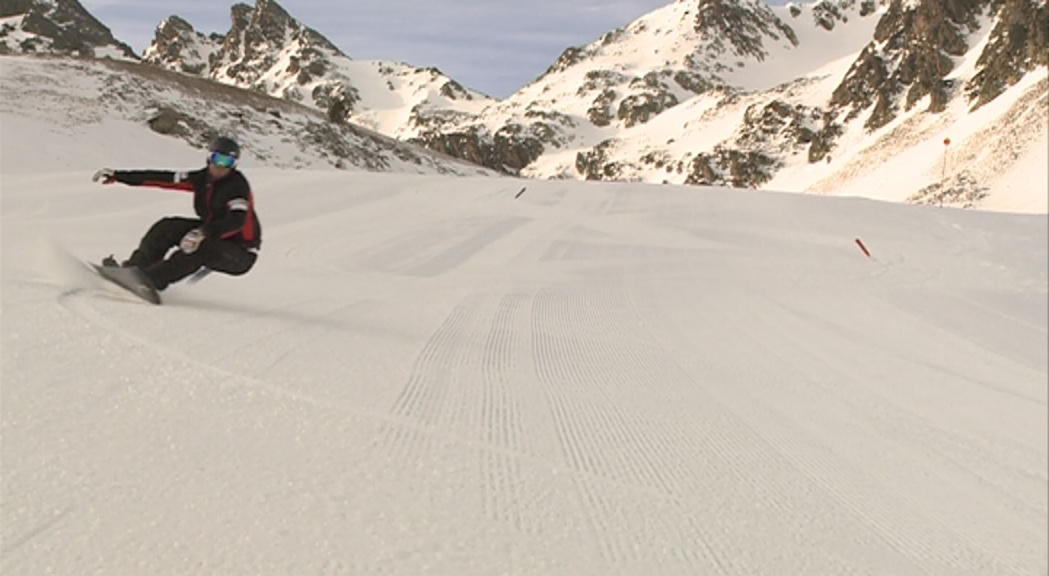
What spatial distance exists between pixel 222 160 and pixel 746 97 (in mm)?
117157

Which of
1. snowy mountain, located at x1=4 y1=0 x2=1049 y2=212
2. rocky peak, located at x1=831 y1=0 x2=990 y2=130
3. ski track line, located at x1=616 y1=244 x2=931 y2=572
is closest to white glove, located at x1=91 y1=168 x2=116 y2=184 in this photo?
ski track line, located at x1=616 y1=244 x2=931 y2=572

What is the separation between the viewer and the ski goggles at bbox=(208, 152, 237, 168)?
199 inches

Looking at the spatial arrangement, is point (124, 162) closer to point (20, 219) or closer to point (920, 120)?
point (20, 219)

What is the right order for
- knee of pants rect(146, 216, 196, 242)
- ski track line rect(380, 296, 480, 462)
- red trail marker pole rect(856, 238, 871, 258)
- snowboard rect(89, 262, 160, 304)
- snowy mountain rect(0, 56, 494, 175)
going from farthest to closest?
snowy mountain rect(0, 56, 494, 175) → red trail marker pole rect(856, 238, 871, 258) → knee of pants rect(146, 216, 196, 242) → snowboard rect(89, 262, 160, 304) → ski track line rect(380, 296, 480, 462)

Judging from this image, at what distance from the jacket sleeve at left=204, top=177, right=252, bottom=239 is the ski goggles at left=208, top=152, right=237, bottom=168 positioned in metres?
0.15

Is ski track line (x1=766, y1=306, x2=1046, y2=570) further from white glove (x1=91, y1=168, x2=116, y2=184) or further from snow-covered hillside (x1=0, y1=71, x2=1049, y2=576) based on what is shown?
white glove (x1=91, y1=168, x2=116, y2=184)

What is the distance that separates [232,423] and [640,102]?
151 meters

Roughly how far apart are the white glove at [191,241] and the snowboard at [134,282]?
0.33 metres

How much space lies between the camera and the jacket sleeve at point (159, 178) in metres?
5.42

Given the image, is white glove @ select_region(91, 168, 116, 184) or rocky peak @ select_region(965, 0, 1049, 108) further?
rocky peak @ select_region(965, 0, 1049, 108)

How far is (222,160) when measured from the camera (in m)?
5.08

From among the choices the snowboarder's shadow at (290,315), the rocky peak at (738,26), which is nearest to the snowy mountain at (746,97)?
the rocky peak at (738,26)

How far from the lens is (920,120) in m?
58.6

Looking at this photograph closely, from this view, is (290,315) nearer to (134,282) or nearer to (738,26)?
(134,282)
